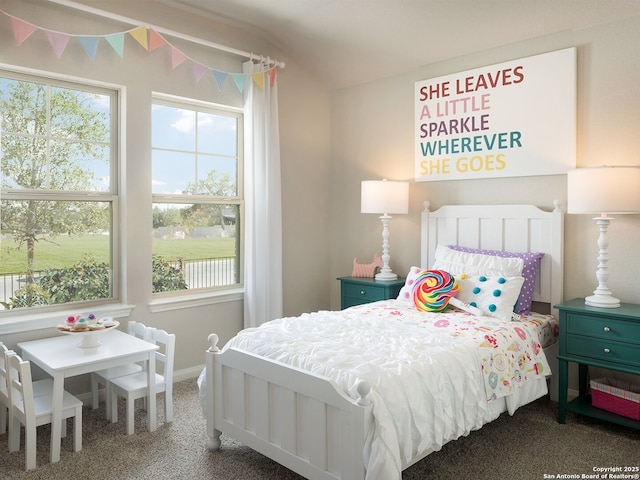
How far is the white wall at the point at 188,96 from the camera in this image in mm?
3191

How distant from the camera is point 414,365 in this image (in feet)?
7.22

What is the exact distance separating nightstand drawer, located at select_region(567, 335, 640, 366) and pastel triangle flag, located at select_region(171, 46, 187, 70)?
310 centimetres

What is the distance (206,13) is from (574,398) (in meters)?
3.66

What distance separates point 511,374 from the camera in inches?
104

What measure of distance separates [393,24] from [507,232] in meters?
1.70

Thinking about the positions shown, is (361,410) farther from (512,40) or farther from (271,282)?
(512,40)

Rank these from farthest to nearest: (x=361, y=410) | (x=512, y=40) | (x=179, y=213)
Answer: (x=179, y=213) < (x=512, y=40) < (x=361, y=410)

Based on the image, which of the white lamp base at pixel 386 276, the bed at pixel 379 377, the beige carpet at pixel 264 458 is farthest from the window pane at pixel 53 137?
the white lamp base at pixel 386 276

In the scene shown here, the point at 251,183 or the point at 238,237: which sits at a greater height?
the point at 251,183

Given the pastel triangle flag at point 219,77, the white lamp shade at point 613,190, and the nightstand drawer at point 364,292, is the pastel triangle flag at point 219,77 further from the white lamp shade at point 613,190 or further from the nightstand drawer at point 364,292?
the white lamp shade at point 613,190

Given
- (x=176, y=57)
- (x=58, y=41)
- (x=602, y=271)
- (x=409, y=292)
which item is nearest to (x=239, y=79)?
(x=176, y=57)

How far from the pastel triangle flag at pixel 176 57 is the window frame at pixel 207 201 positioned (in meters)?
0.23

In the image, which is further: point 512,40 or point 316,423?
point 512,40

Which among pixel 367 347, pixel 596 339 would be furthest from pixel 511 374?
pixel 367 347
